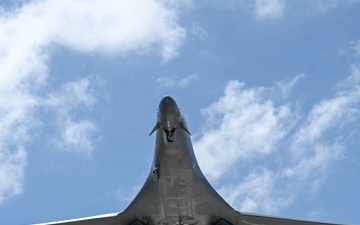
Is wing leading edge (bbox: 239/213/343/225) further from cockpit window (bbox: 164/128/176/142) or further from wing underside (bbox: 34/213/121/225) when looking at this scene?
cockpit window (bbox: 164/128/176/142)

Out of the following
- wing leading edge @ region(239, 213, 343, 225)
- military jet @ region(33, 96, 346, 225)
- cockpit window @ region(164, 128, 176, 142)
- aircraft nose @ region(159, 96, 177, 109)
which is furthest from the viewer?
wing leading edge @ region(239, 213, 343, 225)

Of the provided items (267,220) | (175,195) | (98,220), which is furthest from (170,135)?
(267,220)

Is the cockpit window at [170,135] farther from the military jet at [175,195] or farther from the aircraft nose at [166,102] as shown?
the aircraft nose at [166,102]

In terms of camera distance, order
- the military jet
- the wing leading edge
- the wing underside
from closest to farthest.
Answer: the military jet < the wing underside < the wing leading edge

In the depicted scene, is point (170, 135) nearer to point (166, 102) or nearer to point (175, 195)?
point (166, 102)

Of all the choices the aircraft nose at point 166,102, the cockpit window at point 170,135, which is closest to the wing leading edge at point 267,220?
the cockpit window at point 170,135

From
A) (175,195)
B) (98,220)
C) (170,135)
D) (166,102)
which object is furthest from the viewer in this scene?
(98,220)

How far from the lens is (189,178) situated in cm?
3152

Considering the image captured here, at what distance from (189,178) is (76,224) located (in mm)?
8104

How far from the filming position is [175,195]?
32.0 m

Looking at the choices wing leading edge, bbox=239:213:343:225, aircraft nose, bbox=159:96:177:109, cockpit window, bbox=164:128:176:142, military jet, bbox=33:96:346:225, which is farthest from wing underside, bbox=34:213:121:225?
Answer: aircraft nose, bbox=159:96:177:109

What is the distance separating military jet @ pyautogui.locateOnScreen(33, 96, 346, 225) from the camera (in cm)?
2916

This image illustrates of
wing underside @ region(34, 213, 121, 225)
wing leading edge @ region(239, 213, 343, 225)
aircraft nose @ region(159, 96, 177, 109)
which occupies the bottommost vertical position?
wing leading edge @ region(239, 213, 343, 225)

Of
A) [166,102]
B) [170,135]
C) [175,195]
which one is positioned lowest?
[175,195]
